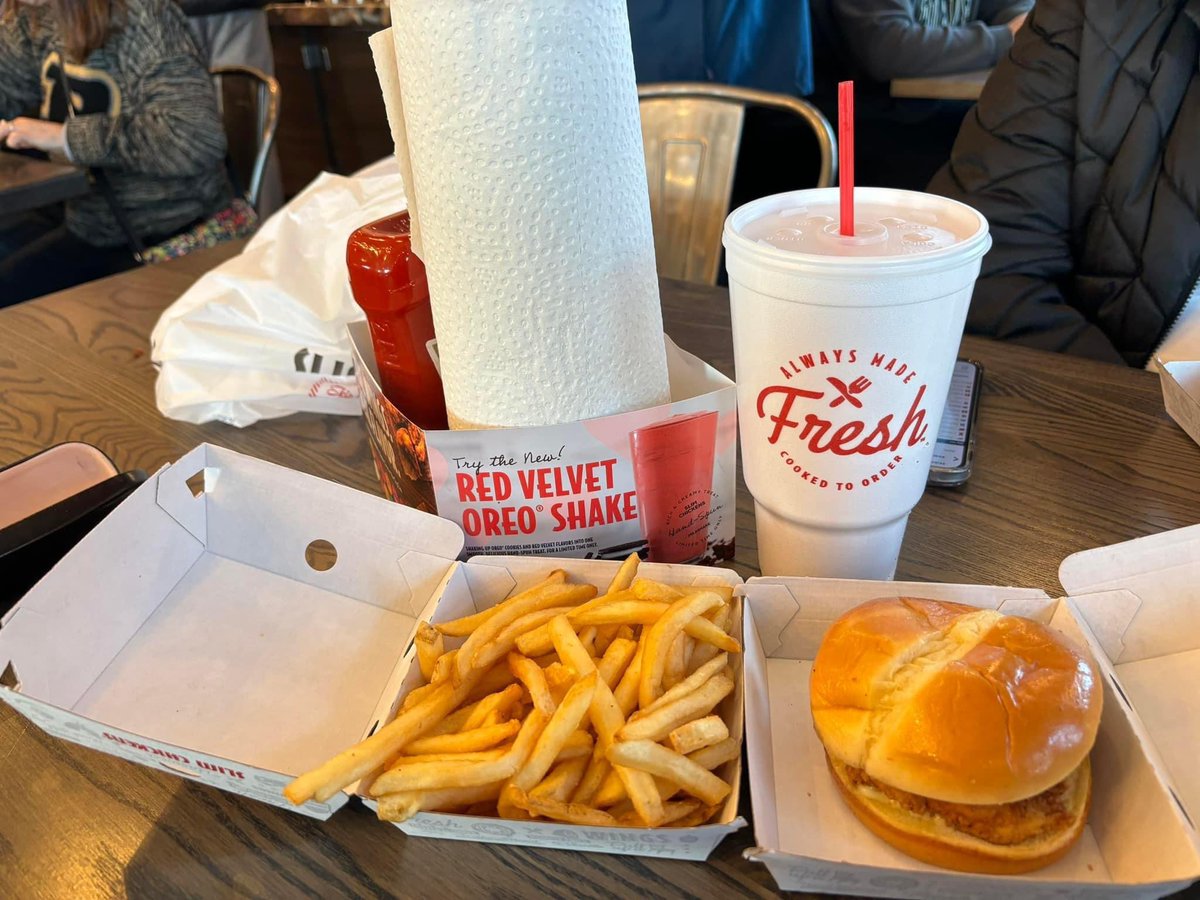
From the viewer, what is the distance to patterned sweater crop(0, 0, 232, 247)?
264 cm

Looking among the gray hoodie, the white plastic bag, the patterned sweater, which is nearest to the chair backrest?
the patterned sweater

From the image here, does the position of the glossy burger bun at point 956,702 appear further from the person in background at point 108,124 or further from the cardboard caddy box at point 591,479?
the person in background at point 108,124

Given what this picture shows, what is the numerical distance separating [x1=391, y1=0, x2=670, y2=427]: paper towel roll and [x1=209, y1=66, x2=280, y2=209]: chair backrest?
6.82ft

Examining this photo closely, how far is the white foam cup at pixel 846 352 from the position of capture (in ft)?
2.11

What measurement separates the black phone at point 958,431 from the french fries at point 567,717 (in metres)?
0.43

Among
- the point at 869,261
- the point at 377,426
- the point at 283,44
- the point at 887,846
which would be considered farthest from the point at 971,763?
the point at 283,44

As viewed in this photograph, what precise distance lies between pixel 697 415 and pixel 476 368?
0.22m

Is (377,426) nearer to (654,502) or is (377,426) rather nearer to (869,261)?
(654,502)

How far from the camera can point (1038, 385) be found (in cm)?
118

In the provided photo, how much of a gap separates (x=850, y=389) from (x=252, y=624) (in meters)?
0.66

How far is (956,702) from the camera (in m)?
0.58

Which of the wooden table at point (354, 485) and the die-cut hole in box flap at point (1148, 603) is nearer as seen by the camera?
the wooden table at point (354, 485)

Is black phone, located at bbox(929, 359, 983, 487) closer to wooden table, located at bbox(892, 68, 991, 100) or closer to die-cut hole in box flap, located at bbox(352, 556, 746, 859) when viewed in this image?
die-cut hole in box flap, located at bbox(352, 556, 746, 859)

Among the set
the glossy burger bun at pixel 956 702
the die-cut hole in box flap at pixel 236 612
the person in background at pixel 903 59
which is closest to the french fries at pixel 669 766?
the glossy burger bun at pixel 956 702
